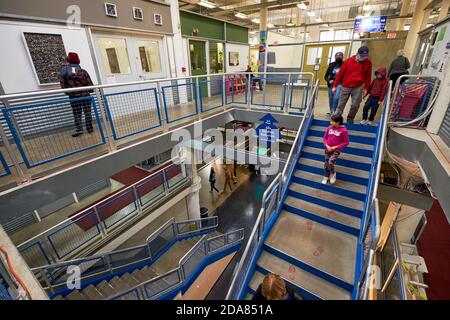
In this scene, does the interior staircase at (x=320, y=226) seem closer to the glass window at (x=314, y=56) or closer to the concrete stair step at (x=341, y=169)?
the concrete stair step at (x=341, y=169)

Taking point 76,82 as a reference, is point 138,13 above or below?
above

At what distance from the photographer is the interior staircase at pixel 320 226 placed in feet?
10.3

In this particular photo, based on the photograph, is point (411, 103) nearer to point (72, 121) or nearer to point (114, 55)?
point (72, 121)

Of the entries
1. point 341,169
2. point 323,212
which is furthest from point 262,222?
point 341,169

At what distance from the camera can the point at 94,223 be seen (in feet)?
19.9

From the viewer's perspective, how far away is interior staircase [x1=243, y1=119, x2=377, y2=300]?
3.15 m

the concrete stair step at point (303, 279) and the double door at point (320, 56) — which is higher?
the double door at point (320, 56)

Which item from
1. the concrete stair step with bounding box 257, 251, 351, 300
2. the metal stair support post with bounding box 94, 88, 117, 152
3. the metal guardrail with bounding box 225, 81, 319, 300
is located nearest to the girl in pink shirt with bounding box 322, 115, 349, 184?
the metal guardrail with bounding box 225, 81, 319, 300

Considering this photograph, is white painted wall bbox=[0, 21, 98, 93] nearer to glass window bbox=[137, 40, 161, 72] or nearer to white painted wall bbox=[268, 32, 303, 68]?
glass window bbox=[137, 40, 161, 72]

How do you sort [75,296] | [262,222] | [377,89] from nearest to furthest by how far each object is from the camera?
[262,222] < [377,89] < [75,296]

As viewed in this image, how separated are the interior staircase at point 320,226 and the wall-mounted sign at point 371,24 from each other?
643cm

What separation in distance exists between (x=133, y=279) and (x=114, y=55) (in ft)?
21.4


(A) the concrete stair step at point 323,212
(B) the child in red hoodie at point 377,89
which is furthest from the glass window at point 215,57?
(A) the concrete stair step at point 323,212
